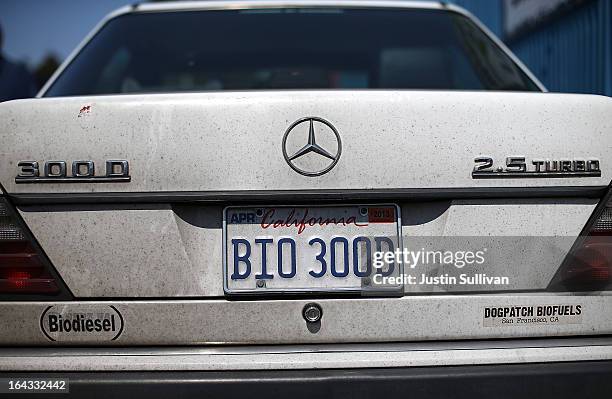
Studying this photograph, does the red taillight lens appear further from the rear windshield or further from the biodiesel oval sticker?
the rear windshield

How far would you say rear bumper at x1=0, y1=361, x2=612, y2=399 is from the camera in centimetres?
186

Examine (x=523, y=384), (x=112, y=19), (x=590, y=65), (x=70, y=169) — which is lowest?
(x=523, y=384)

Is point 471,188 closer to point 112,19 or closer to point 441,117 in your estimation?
point 441,117

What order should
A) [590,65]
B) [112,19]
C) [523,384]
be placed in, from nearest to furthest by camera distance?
[523,384]
[112,19]
[590,65]

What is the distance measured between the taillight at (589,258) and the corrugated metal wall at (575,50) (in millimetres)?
4023

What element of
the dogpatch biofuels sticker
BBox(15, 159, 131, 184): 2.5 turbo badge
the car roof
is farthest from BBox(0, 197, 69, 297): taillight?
the car roof

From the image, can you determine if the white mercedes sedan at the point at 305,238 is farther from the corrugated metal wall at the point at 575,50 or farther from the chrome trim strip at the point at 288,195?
the corrugated metal wall at the point at 575,50

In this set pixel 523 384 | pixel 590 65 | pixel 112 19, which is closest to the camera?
pixel 523 384

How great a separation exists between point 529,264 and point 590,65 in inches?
181

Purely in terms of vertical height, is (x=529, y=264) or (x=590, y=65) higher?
(x=590, y=65)

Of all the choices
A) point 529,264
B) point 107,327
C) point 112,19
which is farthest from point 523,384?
point 112,19

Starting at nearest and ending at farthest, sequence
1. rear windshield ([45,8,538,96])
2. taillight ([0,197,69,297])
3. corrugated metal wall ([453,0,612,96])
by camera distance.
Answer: taillight ([0,197,69,297]) → rear windshield ([45,8,538,96]) → corrugated metal wall ([453,0,612,96])

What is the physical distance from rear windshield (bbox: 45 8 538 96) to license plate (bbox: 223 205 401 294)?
1.34 metres

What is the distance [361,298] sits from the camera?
6.41 ft
